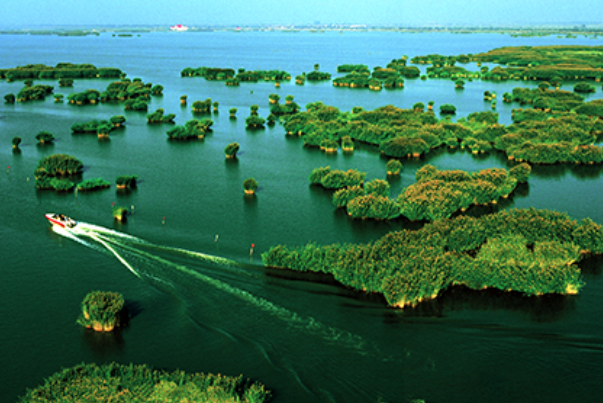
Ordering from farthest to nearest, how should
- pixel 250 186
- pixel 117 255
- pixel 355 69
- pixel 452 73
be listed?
pixel 355 69
pixel 452 73
pixel 250 186
pixel 117 255

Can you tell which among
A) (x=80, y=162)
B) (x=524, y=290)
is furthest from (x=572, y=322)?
(x=80, y=162)

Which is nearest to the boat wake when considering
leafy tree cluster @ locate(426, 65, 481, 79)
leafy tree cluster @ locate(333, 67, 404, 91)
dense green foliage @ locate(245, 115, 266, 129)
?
dense green foliage @ locate(245, 115, 266, 129)

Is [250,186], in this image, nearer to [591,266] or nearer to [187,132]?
[187,132]

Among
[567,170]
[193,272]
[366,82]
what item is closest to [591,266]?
[193,272]

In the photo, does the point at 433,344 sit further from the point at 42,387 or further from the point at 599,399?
the point at 42,387

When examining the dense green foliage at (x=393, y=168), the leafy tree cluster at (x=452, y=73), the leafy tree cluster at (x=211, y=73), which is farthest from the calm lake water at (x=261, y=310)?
the leafy tree cluster at (x=452, y=73)

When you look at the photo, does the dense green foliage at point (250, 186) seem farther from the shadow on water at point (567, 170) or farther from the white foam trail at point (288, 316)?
the shadow on water at point (567, 170)

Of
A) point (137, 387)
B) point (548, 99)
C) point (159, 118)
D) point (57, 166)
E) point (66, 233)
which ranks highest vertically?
point (548, 99)
